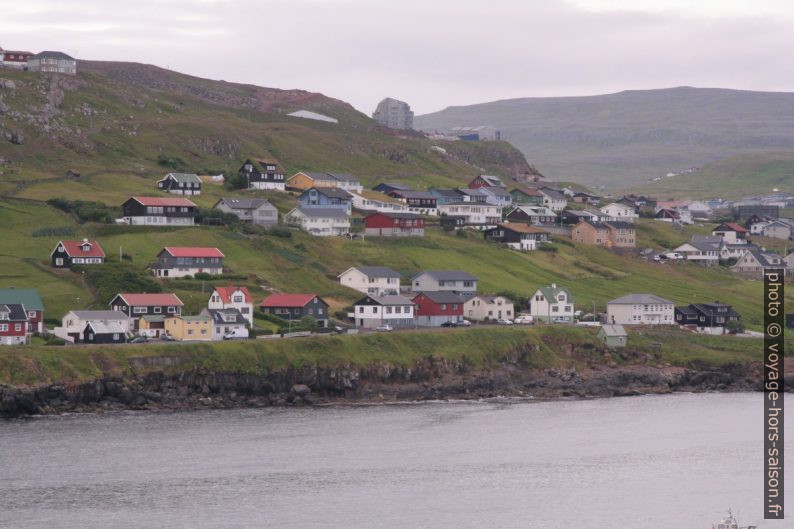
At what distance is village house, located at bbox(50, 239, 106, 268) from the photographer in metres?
93.0

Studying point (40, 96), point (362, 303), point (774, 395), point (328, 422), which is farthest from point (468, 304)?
point (40, 96)

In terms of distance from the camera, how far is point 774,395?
8900cm

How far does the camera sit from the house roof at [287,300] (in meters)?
89.0

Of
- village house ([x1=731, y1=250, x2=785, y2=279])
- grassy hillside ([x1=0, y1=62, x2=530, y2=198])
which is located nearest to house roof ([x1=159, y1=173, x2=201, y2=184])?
grassy hillside ([x1=0, y1=62, x2=530, y2=198])

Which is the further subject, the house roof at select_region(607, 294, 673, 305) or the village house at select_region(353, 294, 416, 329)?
the house roof at select_region(607, 294, 673, 305)

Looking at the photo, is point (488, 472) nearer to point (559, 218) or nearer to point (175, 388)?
point (175, 388)

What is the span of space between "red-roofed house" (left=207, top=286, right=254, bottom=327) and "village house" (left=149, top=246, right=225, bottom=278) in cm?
852

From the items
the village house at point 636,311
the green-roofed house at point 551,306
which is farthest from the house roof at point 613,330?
the village house at point 636,311

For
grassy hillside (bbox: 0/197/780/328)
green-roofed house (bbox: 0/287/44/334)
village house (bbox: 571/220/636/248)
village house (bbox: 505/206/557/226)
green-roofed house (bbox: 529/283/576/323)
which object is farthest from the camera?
village house (bbox: 505/206/557/226)

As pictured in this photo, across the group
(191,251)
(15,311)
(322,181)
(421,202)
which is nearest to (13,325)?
(15,311)

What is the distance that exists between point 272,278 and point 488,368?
67.1 feet

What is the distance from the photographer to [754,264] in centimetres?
13650

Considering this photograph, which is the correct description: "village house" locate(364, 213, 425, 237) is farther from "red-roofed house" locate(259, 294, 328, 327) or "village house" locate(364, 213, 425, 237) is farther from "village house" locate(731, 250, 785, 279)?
"village house" locate(731, 250, 785, 279)

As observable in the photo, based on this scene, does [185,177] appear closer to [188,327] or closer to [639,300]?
[188,327]
